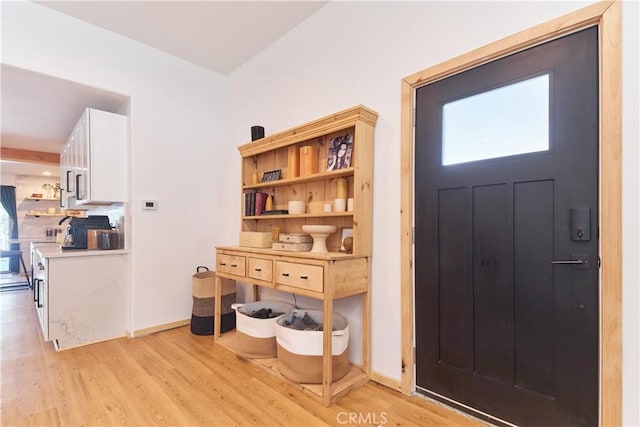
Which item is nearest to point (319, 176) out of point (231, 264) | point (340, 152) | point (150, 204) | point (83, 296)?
point (340, 152)

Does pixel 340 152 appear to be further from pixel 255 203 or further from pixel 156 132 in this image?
pixel 156 132

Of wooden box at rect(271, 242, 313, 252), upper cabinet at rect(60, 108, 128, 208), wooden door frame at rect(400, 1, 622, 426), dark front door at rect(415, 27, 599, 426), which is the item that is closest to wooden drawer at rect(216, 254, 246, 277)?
wooden box at rect(271, 242, 313, 252)

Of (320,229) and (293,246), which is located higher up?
(320,229)

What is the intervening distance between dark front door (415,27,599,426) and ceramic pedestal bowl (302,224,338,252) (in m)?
0.62

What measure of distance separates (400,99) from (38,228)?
9.50 m

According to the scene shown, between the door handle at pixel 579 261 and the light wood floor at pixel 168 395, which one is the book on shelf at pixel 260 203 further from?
the door handle at pixel 579 261

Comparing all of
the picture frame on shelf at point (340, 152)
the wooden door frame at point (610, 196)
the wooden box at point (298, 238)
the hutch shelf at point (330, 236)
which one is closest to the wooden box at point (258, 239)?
the hutch shelf at point (330, 236)

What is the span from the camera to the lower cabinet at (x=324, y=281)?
1945 mm

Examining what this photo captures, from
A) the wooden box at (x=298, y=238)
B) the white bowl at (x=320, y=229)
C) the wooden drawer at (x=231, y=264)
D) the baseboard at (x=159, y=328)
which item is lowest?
the baseboard at (x=159, y=328)

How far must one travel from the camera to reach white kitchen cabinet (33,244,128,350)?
273 cm

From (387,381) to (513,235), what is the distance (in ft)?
4.12

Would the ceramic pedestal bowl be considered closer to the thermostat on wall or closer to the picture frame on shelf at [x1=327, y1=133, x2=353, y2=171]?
the picture frame on shelf at [x1=327, y1=133, x2=353, y2=171]

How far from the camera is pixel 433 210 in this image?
199 cm

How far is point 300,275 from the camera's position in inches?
83.4
